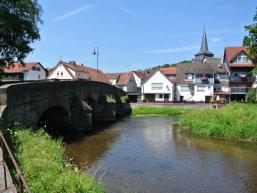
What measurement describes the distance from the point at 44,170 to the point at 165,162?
9.63 m

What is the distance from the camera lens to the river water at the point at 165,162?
1694cm

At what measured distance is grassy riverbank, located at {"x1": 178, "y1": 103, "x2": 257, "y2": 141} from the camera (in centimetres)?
3077

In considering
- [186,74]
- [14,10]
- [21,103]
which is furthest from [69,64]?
[21,103]

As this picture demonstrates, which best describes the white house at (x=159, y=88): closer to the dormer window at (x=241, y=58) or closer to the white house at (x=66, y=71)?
the dormer window at (x=241, y=58)

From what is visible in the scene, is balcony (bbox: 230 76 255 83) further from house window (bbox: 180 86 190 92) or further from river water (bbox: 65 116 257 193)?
river water (bbox: 65 116 257 193)

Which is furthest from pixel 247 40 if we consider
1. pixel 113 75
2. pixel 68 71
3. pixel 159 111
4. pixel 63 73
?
pixel 113 75

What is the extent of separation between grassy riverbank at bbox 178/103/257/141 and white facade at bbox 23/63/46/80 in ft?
186

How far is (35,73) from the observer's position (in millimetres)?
91188

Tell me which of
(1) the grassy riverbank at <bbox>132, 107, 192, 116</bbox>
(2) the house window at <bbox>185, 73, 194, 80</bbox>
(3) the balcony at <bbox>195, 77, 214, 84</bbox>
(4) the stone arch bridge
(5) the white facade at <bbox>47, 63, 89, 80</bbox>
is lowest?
(1) the grassy riverbank at <bbox>132, 107, 192, 116</bbox>

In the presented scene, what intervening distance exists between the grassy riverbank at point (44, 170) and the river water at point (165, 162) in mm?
2527

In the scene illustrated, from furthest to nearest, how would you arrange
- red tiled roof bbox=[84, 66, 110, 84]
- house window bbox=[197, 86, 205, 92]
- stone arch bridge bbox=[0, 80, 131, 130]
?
red tiled roof bbox=[84, 66, 110, 84]
house window bbox=[197, 86, 205, 92]
stone arch bridge bbox=[0, 80, 131, 130]

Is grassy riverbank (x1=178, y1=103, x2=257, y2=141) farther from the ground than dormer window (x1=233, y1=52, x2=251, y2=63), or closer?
closer

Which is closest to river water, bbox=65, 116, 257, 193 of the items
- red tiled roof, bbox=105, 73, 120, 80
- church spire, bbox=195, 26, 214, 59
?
red tiled roof, bbox=105, 73, 120, 80

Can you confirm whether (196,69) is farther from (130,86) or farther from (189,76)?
(130,86)
